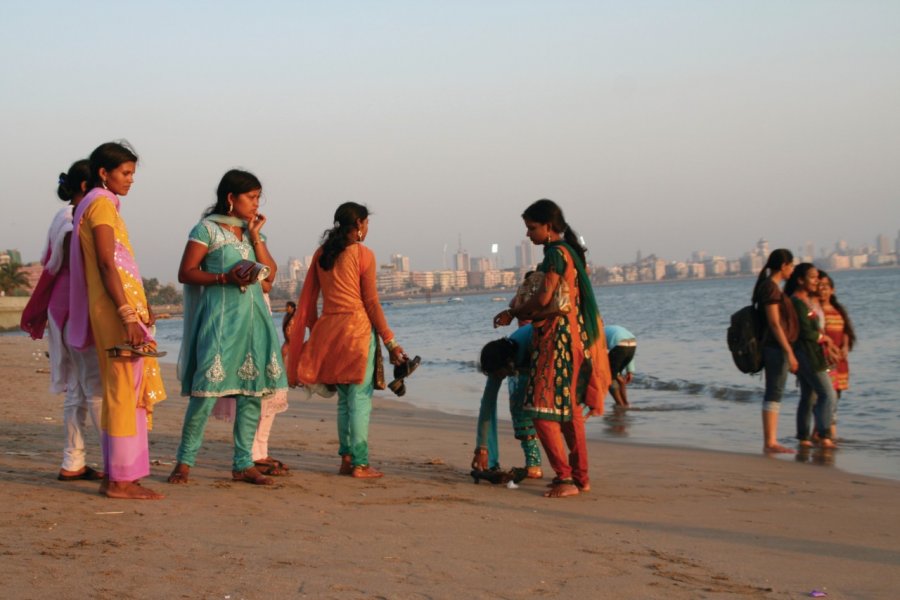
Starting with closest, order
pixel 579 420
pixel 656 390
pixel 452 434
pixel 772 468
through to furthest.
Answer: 1. pixel 579 420
2. pixel 772 468
3. pixel 452 434
4. pixel 656 390

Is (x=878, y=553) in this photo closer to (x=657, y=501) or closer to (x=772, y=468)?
(x=657, y=501)

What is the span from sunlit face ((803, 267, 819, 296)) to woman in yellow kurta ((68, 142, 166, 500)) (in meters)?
5.41

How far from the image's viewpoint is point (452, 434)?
912 centimetres

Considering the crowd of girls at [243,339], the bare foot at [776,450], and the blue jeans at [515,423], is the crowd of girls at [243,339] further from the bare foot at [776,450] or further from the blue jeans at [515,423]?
the bare foot at [776,450]

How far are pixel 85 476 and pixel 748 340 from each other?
4957mm

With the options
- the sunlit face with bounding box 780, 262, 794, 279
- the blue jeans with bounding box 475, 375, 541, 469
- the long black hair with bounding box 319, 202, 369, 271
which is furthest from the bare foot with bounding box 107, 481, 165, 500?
the sunlit face with bounding box 780, 262, 794, 279

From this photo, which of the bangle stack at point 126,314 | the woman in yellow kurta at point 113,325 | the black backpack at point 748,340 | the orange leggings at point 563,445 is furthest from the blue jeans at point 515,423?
the black backpack at point 748,340

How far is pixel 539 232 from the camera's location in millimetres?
5602

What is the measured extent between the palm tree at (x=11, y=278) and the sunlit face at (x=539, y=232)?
79.2 meters

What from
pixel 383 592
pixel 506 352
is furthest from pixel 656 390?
pixel 383 592

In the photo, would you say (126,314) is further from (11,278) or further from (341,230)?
(11,278)

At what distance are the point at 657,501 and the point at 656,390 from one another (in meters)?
9.52

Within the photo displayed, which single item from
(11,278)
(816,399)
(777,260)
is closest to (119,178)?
(777,260)

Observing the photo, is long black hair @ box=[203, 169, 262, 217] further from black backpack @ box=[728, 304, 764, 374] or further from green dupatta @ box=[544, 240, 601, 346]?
black backpack @ box=[728, 304, 764, 374]
